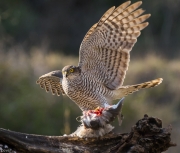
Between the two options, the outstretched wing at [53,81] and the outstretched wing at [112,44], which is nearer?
the outstretched wing at [112,44]

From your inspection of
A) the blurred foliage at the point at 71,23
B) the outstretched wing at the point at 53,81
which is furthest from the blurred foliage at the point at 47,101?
the blurred foliage at the point at 71,23

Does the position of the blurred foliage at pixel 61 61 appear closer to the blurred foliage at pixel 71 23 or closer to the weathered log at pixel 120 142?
the blurred foliage at pixel 71 23

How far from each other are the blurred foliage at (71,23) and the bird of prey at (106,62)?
13.5 meters

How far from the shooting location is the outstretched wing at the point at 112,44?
7.32 m

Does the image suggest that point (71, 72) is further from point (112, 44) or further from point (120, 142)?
point (120, 142)

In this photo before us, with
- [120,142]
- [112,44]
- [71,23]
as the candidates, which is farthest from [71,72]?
[71,23]

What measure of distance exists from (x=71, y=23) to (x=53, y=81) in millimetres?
21666

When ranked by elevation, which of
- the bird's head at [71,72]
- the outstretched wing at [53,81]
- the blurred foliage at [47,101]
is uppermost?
the bird's head at [71,72]

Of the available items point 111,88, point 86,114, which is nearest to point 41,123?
point 111,88

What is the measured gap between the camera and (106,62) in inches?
300

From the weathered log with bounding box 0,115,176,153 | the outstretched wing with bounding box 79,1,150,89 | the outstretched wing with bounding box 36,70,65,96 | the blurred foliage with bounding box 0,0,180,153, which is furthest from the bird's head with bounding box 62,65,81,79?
the weathered log with bounding box 0,115,176,153

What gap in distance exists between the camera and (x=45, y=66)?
57.6 feet

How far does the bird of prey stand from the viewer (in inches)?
291

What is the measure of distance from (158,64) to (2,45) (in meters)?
5.15
